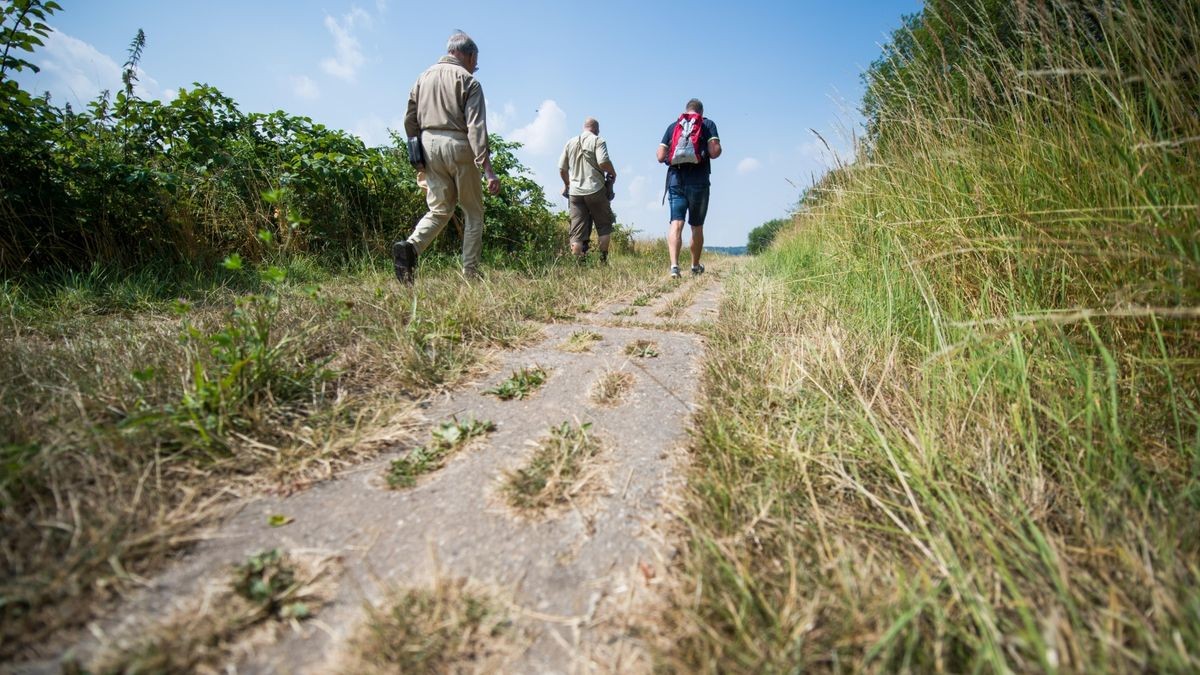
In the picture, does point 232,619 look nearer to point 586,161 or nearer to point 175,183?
point 175,183

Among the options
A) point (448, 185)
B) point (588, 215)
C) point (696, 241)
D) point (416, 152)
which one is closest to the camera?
point (416, 152)

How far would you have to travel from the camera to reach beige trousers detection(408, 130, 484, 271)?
11.8 feet

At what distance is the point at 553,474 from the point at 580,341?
1.13 metres

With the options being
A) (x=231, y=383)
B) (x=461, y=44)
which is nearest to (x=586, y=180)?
(x=461, y=44)

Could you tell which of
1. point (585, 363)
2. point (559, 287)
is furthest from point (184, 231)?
point (585, 363)

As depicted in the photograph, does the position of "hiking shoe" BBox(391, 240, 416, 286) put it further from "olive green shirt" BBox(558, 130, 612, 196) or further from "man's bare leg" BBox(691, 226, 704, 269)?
"man's bare leg" BBox(691, 226, 704, 269)

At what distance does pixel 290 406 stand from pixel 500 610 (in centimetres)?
101

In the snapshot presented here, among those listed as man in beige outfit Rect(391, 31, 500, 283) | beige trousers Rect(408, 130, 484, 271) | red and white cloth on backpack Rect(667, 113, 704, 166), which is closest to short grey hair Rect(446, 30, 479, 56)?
man in beige outfit Rect(391, 31, 500, 283)

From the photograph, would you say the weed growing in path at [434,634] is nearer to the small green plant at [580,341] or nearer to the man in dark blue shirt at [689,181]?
the small green plant at [580,341]

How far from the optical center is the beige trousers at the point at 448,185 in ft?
11.8

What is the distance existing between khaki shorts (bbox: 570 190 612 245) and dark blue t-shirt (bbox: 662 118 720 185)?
3.81ft

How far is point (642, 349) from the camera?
2.11 m

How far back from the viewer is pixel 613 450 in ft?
4.17

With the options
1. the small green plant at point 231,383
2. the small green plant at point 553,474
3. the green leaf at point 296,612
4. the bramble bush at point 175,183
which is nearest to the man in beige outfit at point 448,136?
the bramble bush at point 175,183
